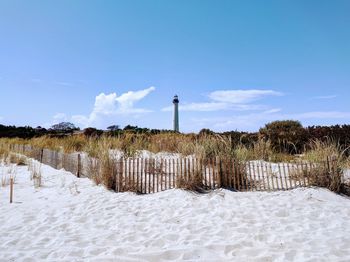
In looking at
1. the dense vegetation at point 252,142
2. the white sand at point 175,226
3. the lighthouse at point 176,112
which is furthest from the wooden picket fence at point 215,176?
the lighthouse at point 176,112

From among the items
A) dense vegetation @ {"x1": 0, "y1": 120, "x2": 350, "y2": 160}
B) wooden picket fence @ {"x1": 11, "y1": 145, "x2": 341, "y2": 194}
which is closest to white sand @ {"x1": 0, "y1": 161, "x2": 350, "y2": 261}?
wooden picket fence @ {"x1": 11, "y1": 145, "x2": 341, "y2": 194}

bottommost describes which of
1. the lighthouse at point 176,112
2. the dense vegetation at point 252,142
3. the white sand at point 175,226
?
the white sand at point 175,226

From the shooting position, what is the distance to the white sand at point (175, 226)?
13.3ft

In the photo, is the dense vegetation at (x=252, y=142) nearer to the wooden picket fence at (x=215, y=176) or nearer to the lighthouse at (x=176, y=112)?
the wooden picket fence at (x=215, y=176)

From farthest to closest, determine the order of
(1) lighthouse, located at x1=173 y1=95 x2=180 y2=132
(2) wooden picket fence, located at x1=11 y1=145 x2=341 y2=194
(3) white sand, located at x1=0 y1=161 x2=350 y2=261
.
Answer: (1) lighthouse, located at x1=173 y1=95 x2=180 y2=132
(2) wooden picket fence, located at x1=11 y1=145 x2=341 y2=194
(3) white sand, located at x1=0 y1=161 x2=350 y2=261

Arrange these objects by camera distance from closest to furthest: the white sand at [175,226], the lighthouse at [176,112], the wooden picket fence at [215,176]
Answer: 1. the white sand at [175,226]
2. the wooden picket fence at [215,176]
3. the lighthouse at [176,112]

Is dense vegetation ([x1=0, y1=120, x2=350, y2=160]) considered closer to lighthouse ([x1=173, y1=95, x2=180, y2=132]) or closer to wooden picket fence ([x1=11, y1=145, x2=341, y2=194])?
wooden picket fence ([x1=11, y1=145, x2=341, y2=194])

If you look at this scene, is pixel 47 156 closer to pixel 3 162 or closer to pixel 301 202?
pixel 3 162

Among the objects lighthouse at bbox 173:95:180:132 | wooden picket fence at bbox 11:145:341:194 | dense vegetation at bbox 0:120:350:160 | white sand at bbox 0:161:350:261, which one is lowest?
white sand at bbox 0:161:350:261

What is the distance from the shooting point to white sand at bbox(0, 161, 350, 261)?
4066 mm

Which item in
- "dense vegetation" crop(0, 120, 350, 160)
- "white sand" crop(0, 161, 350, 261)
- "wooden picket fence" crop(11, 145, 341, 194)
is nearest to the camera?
"white sand" crop(0, 161, 350, 261)

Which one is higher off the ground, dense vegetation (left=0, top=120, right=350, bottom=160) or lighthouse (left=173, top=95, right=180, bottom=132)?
lighthouse (left=173, top=95, right=180, bottom=132)

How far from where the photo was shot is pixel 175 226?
16.8ft

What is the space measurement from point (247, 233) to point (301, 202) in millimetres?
2176
